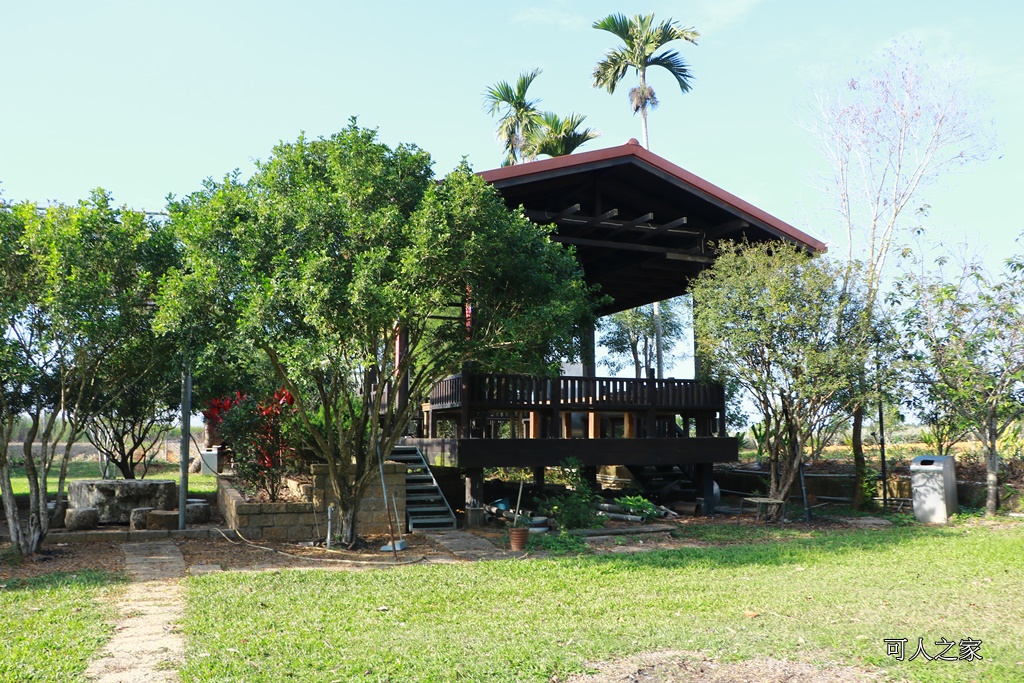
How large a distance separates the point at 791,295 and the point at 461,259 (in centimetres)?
585

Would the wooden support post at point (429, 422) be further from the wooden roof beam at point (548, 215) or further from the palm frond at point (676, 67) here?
the palm frond at point (676, 67)

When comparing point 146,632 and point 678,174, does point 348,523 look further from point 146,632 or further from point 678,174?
point 678,174

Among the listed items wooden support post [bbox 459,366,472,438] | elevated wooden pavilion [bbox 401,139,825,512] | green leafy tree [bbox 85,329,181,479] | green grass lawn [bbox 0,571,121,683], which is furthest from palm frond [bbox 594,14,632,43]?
green grass lawn [bbox 0,571,121,683]

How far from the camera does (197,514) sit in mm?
12078

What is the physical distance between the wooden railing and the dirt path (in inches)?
204

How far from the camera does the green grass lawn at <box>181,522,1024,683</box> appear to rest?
5137 mm

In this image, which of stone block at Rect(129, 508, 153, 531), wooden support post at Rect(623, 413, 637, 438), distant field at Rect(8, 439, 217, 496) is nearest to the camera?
stone block at Rect(129, 508, 153, 531)

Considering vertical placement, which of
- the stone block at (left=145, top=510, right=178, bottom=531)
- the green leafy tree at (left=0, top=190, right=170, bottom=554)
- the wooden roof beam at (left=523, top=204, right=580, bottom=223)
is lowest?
the stone block at (left=145, top=510, right=178, bottom=531)

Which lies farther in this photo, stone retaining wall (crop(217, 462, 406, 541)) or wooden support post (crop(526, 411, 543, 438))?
wooden support post (crop(526, 411, 543, 438))

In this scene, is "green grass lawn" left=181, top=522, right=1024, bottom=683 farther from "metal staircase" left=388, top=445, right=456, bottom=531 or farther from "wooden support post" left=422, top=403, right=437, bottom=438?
"wooden support post" left=422, top=403, right=437, bottom=438

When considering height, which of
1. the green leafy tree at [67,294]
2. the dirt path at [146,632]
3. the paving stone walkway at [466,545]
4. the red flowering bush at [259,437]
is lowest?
the paving stone walkway at [466,545]

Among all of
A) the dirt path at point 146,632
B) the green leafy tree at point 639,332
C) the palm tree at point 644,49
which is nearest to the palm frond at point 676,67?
the palm tree at point 644,49

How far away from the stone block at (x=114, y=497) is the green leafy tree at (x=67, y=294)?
2469 millimetres

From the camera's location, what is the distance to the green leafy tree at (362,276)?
8531mm
